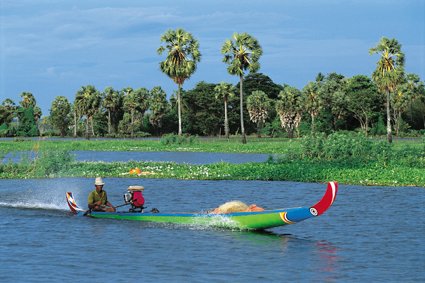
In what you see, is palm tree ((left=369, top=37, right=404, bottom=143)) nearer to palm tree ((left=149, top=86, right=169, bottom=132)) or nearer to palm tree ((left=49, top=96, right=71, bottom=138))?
palm tree ((left=149, top=86, right=169, bottom=132))

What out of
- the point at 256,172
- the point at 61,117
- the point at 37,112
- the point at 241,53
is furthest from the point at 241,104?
the point at 37,112

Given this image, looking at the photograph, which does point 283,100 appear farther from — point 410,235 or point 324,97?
point 410,235

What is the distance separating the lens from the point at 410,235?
550 inches

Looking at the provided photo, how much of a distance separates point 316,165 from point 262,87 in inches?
3545

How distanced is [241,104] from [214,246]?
185 feet

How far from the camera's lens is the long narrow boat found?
1266cm

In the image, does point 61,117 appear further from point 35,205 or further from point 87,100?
point 35,205

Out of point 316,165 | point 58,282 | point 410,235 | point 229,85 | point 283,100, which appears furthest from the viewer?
point 229,85

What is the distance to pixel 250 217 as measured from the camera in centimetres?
1398

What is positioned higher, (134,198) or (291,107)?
(291,107)

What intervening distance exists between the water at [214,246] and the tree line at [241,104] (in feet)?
162

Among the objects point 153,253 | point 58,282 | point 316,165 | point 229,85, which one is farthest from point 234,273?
point 229,85

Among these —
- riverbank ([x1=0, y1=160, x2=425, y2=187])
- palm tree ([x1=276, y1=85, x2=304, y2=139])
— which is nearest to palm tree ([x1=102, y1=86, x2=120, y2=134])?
palm tree ([x1=276, y1=85, x2=304, y2=139])

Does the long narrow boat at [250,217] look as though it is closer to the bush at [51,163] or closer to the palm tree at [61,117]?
the bush at [51,163]
